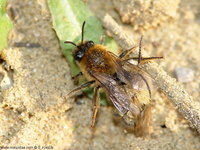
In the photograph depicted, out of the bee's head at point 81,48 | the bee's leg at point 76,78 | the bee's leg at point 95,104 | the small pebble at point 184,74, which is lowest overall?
the bee's leg at point 95,104

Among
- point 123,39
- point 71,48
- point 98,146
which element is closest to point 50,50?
point 71,48

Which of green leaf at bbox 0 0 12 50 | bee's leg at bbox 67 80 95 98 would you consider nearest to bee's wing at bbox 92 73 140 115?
bee's leg at bbox 67 80 95 98

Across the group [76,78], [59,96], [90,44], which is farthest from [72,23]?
[59,96]

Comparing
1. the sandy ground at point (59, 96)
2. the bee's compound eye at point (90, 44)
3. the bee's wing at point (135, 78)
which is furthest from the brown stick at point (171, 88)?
the sandy ground at point (59, 96)

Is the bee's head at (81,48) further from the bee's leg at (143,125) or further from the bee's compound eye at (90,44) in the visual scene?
the bee's leg at (143,125)

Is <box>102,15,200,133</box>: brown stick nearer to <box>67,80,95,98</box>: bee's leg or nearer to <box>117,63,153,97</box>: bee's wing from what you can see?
<box>117,63,153,97</box>: bee's wing

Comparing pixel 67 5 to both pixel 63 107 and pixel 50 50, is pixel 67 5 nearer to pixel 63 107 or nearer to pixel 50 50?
pixel 50 50

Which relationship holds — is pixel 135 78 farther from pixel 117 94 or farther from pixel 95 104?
pixel 95 104
